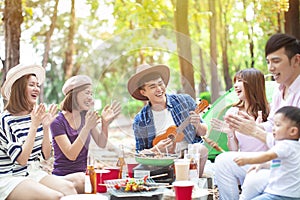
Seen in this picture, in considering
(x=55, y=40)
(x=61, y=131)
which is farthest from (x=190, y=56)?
(x=55, y=40)

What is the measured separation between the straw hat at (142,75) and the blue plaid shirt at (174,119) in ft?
0.32

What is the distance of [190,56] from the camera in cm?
307

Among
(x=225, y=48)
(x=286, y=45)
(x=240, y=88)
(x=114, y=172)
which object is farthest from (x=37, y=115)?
(x=225, y=48)

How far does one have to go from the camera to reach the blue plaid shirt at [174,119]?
274 centimetres

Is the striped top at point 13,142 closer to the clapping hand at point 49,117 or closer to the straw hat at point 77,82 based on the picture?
the clapping hand at point 49,117

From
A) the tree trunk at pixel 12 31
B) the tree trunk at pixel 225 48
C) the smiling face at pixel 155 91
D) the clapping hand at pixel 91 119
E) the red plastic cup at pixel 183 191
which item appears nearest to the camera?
the red plastic cup at pixel 183 191

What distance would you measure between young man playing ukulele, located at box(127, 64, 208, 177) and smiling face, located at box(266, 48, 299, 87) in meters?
0.74

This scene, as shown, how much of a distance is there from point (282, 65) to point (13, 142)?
1358 mm

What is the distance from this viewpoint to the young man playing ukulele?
272 cm

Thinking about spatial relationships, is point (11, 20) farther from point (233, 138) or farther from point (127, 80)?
point (233, 138)

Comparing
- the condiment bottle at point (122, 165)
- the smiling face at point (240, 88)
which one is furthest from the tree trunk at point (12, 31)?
the smiling face at point (240, 88)

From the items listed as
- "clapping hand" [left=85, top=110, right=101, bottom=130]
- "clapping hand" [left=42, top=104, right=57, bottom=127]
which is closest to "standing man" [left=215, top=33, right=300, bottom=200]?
"clapping hand" [left=85, top=110, right=101, bottom=130]

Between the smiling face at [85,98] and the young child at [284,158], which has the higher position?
the smiling face at [85,98]

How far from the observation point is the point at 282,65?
2.03 meters
